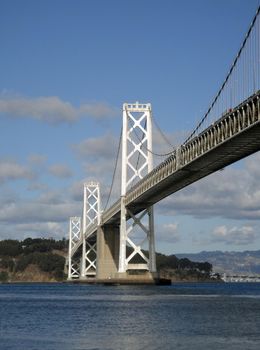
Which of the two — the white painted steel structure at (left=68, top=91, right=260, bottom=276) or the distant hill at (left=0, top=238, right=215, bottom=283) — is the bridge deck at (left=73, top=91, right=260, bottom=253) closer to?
the white painted steel structure at (left=68, top=91, right=260, bottom=276)

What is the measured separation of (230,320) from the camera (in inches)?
1101

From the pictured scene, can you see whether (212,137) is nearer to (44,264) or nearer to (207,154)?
(207,154)

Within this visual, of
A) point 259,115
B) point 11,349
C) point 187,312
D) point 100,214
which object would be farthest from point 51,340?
point 100,214

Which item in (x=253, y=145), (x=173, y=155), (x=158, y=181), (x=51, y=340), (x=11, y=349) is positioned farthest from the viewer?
(x=158, y=181)

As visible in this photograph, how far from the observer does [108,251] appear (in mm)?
75812

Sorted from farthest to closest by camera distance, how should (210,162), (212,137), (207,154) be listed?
(210,162) → (207,154) → (212,137)

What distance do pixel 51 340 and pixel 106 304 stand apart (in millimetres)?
17707

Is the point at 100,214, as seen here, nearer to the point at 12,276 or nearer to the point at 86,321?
the point at 86,321

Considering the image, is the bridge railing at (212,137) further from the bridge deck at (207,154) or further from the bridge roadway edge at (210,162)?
the bridge roadway edge at (210,162)

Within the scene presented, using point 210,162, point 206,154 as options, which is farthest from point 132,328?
point 210,162

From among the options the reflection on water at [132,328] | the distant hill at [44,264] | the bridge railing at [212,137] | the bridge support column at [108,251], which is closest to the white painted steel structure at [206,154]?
the bridge railing at [212,137]

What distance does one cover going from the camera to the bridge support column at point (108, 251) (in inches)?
2955

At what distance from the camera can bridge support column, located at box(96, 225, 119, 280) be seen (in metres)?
75.1

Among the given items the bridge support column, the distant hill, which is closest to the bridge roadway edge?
the bridge support column
